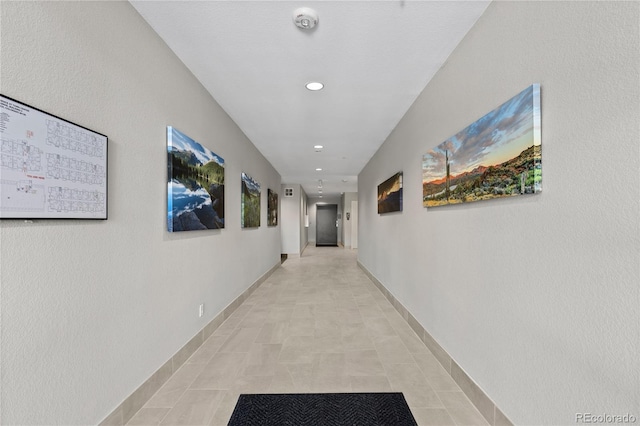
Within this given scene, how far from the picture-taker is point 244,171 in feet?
15.7

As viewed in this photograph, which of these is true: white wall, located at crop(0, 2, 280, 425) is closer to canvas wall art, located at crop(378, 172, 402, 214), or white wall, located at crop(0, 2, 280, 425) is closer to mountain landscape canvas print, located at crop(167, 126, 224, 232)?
mountain landscape canvas print, located at crop(167, 126, 224, 232)

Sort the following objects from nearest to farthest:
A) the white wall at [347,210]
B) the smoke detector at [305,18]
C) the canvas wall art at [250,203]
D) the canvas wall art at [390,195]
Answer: the smoke detector at [305,18]
the canvas wall art at [390,195]
the canvas wall art at [250,203]
the white wall at [347,210]

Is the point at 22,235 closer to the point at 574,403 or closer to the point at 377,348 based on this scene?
the point at 574,403

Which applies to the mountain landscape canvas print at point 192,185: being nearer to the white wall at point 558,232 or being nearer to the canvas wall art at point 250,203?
the canvas wall art at point 250,203

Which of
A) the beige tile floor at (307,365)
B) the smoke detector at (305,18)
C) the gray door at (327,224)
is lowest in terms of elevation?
the beige tile floor at (307,365)

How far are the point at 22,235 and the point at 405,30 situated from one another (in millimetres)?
2503

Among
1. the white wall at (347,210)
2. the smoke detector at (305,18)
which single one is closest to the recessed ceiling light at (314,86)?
the smoke detector at (305,18)

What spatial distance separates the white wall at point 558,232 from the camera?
1.08 metres

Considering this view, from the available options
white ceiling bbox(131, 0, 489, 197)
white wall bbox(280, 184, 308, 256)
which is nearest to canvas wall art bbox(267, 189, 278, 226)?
white ceiling bbox(131, 0, 489, 197)

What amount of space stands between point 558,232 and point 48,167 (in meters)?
2.30

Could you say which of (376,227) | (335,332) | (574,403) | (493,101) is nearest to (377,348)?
(335,332)

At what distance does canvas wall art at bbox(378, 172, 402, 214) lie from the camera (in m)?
4.09

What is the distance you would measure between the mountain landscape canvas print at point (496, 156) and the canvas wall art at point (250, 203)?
2.97 metres

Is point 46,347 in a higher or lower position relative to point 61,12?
lower
